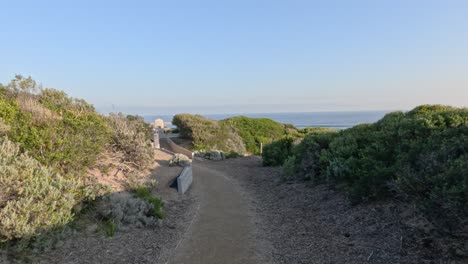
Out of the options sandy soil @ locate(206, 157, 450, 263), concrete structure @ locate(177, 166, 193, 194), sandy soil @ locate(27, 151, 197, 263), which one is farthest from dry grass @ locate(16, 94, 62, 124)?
sandy soil @ locate(206, 157, 450, 263)

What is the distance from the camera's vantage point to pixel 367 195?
19.2ft

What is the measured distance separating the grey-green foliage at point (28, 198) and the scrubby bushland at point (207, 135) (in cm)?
1661

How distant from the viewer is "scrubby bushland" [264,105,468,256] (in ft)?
11.8

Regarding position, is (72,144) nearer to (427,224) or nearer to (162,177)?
(162,177)

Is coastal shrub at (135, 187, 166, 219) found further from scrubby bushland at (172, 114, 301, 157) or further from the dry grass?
scrubby bushland at (172, 114, 301, 157)

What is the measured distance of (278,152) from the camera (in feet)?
45.7

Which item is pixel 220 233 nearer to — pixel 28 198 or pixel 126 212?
pixel 126 212

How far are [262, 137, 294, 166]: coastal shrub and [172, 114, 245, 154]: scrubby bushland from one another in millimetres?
7219

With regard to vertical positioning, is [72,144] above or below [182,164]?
above

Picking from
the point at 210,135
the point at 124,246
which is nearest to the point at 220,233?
the point at 124,246

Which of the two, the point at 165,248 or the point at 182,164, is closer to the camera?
the point at 165,248

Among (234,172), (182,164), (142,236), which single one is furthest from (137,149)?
(142,236)

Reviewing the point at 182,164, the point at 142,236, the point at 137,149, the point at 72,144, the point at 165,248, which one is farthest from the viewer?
the point at 182,164

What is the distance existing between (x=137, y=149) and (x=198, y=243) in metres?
5.70
